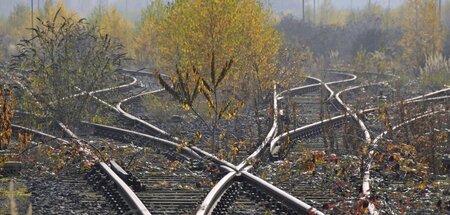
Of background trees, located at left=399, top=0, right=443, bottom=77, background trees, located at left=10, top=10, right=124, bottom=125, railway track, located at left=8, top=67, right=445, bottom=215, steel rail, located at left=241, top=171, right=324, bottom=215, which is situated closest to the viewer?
steel rail, located at left=241, top=171, right=324, bottom=215

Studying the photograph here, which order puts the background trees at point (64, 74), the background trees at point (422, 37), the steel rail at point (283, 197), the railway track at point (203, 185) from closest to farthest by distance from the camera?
1. the steel rail at point (283, 197)
2. the railway track at point (203, 185)
3. the background trees at point (64, 74)
4. the background trees at point (422, 37)

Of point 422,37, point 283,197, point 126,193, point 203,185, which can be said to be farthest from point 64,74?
point 422,37

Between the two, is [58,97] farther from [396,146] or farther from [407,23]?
[407,23]

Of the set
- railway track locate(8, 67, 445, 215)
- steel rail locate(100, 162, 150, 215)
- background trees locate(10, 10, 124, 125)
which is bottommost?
railway track locate(8, 67, 445, 215)

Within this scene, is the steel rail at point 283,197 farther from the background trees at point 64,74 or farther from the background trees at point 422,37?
the background trees at point 422,37

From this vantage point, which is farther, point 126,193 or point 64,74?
point 64,74

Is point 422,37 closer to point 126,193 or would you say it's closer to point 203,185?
point 203,185

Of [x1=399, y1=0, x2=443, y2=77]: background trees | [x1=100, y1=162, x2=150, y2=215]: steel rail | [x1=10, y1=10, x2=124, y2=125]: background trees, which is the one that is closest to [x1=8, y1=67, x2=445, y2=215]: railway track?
[x1=100, y1=162, x2=150, y2=215]: steel rail

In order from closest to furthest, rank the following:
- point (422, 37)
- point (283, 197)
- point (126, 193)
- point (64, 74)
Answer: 1. point (283, 197)
2. point (126, 193)
3. point (64, 74)
4. point (422, 37)

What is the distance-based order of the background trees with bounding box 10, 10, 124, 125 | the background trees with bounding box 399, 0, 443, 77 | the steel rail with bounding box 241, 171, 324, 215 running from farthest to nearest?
the background trees with bounding box 399, 0, 443, 77, the background trees with bounding box 10, 10, 124, 125, the steel rail with bounding box 241, 171, 324, 215

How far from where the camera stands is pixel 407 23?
37250 millimetres

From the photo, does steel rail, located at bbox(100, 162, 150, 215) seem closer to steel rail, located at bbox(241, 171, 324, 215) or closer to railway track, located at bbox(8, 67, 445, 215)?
railway track, located at bbox(8, 67, 445, 215)

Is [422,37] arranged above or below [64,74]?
above

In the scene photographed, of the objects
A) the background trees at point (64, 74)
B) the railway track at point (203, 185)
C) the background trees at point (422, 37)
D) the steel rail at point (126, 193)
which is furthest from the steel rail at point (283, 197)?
the background trees at point (422, 37)
